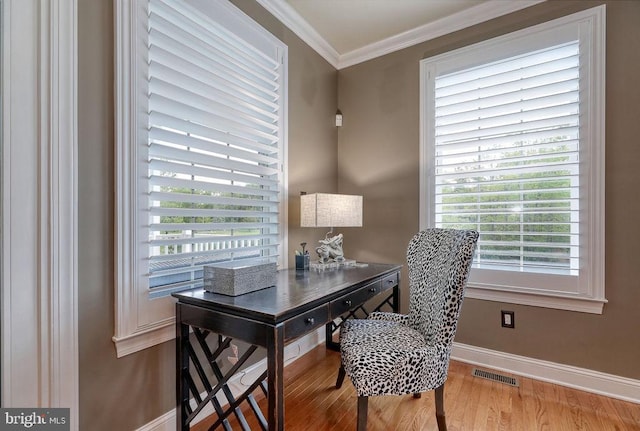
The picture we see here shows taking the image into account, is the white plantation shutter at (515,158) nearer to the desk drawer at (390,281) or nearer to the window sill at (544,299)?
the window sill at (544,299)

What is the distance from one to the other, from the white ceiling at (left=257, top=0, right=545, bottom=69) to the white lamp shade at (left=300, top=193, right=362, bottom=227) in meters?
1.40

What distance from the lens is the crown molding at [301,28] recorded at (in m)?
2.19

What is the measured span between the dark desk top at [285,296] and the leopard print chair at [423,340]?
28 cm

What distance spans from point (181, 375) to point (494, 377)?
207cm

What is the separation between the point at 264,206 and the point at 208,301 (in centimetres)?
92

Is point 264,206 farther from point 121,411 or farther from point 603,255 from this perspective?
point 603,255

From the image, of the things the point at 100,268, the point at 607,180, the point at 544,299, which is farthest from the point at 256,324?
the point at 607,180

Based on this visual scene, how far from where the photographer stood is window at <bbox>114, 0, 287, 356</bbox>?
138 centimetres

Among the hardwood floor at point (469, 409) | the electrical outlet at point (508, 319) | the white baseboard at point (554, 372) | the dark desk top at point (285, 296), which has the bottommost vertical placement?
the hardwood floor at point (469, 409)

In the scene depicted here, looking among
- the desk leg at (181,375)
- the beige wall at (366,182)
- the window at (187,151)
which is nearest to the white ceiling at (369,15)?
the beige wall at (366,182)

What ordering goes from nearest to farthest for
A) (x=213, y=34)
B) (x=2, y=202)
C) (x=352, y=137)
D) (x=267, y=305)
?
(x=2, y=202), (x=267, y=305), (x=213, y=34), (x=352, y=137)

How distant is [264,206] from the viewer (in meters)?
2.14

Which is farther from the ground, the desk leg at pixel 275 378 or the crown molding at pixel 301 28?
the crown molding at pixel 301 28

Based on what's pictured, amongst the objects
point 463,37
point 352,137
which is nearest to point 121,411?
point 352,137
